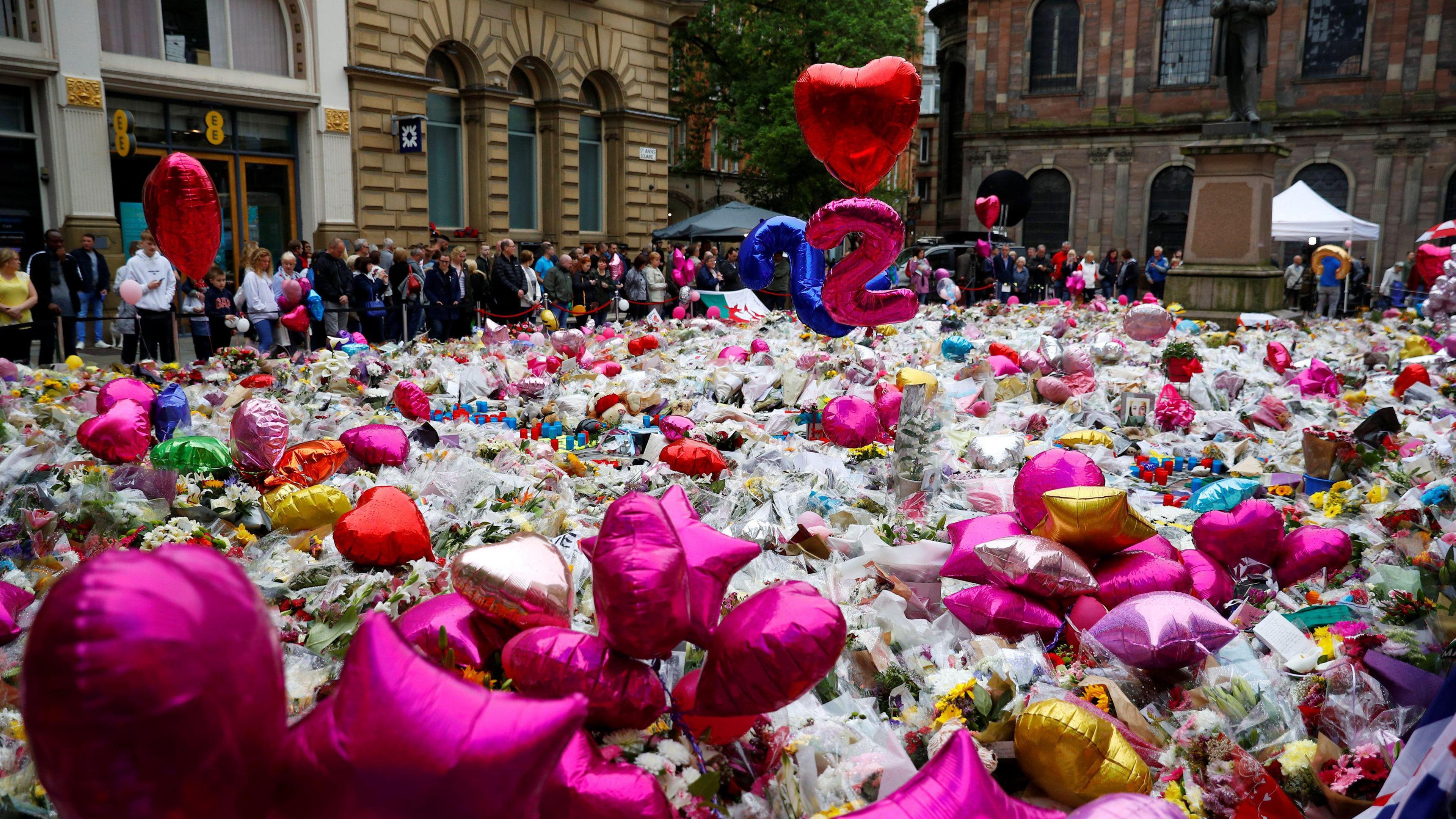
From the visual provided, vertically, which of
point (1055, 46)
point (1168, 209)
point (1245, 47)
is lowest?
point (1168, 209)

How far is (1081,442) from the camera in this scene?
5617mm

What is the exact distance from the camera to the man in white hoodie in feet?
31.1

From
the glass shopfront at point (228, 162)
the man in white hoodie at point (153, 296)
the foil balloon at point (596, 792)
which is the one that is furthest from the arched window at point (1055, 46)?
the foil balloon at point (596, 792)

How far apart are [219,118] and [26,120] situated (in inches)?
95.6

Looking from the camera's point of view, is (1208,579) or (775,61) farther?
(775,61)

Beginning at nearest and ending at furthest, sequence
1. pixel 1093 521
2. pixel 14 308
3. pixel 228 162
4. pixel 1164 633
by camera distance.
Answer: pixel 1164 633, pixel 1093 521, pixel 14 308, pixel 228 162

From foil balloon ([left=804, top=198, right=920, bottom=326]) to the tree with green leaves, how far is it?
2301 cm

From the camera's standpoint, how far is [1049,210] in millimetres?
34188

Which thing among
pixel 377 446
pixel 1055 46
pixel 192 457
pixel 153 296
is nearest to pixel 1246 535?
pixel 377 446

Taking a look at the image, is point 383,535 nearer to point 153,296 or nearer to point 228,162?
point 153,296

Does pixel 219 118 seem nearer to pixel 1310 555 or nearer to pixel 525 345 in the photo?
pixel 525 345

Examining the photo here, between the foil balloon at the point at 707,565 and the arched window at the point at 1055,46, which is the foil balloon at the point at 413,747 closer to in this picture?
the foil balloon at the point at 707,565

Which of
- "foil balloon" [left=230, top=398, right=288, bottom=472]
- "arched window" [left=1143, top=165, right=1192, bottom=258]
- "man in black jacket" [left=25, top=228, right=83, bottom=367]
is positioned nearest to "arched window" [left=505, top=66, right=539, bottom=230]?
"man in black jacket" [left=25, top=228, right=83, bottom=367]

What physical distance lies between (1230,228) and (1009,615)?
11.6 m
